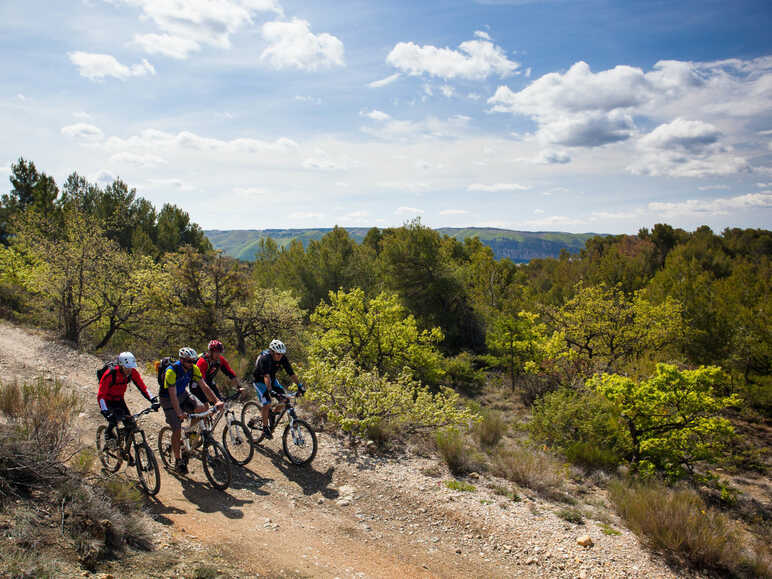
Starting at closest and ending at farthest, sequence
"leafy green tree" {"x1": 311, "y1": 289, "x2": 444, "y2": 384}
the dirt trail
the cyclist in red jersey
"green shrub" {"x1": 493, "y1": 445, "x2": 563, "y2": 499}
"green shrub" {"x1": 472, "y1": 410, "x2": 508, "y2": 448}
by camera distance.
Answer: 1. the dirt trail
2. the cyclist in red jersey
3. "green shrub" {"x1": 493, "y1": 445, "x2": 563, "y2": 499}
4. "green shrub" {"x1": 472, "y1": 410, "x2": 508, "y2": 448}
5. "leafy green tree" {"x1": 311, "y1": 289, "x2": 444, "y2": 384}

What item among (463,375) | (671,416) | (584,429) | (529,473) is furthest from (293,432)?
(463,375)

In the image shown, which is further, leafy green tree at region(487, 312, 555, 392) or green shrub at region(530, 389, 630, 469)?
leafy green tree at region(487, 312, 555, 392)

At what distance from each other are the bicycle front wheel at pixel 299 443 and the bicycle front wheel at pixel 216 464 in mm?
1403

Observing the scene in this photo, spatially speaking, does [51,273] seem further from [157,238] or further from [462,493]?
[157,238]

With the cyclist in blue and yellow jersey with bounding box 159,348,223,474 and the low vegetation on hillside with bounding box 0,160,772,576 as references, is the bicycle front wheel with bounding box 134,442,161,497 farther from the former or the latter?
the low vegetation on hillside with bounding box 0,160,772,576

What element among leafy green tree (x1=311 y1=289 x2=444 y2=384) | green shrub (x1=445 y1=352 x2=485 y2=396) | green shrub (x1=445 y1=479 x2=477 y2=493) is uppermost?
leafy green tree (x1=311 y1=289 x2=444 y2=384)

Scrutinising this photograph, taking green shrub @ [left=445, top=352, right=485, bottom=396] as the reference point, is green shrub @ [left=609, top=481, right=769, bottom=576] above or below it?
above

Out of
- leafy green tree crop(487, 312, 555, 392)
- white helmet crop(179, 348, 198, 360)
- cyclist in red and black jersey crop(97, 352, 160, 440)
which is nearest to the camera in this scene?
cyclist in red and black jersey crop(97, 352, 160, 440)

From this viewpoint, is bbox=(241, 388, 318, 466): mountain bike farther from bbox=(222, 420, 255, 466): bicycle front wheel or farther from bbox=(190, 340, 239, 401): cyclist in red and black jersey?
bbox=(190, 340, 239, 401): cyclist in red and black jersey

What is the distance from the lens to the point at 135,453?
6.28 metres

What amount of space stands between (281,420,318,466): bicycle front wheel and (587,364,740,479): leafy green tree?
8.49 m

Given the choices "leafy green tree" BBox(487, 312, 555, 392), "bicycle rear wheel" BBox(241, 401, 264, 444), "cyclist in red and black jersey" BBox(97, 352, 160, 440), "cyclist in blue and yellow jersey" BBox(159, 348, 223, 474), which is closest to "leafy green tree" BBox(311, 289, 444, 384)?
"bicycle rear wheel" BBox(241, 401, 264, 444)

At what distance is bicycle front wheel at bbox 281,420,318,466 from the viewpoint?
7824 millimetres

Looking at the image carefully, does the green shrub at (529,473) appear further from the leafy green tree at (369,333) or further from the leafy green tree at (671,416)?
the leafy green tree at (369,333)
